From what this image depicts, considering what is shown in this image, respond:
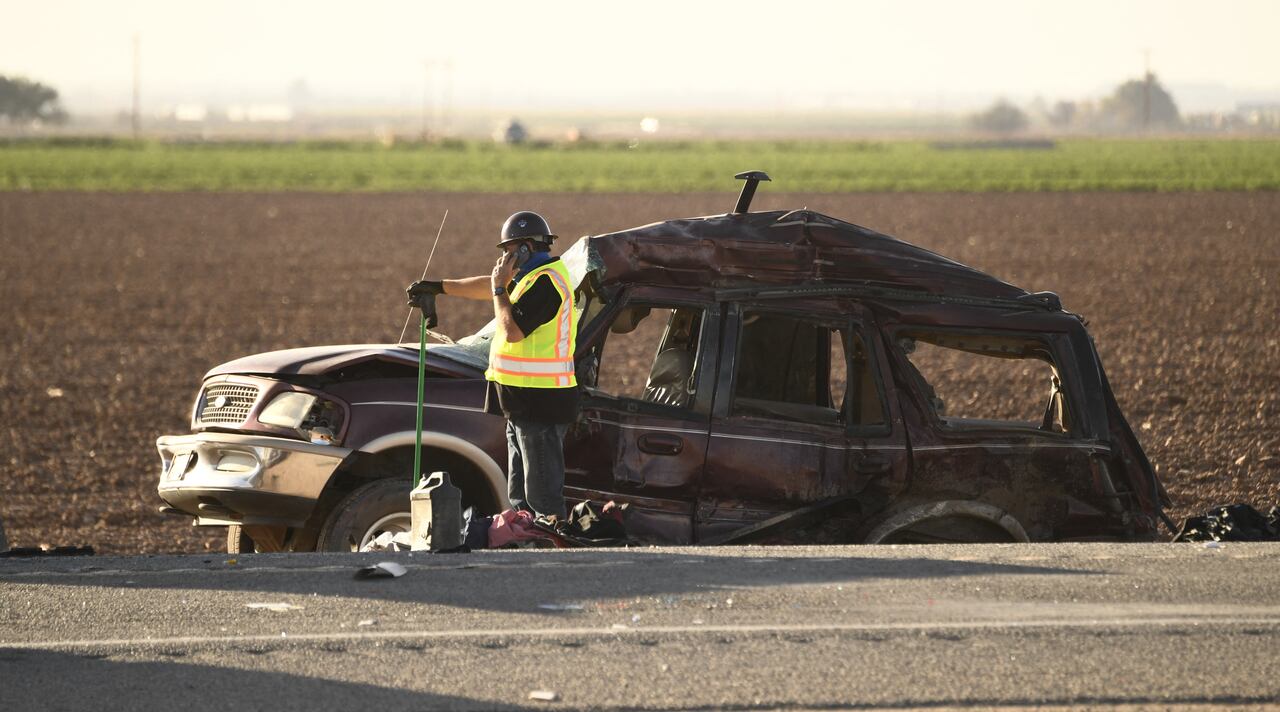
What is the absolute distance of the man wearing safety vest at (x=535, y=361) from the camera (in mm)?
8273

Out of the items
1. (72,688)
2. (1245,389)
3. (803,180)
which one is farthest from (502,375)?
(803,180)

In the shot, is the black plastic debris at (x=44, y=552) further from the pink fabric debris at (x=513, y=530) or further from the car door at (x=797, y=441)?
the car door at (x=797, y=441)

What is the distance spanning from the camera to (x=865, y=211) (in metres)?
48.6

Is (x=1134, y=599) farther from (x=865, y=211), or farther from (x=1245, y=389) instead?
(x=865, y=211)

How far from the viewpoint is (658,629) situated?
6.88 metres

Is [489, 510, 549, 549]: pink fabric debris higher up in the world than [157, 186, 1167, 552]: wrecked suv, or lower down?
lower down

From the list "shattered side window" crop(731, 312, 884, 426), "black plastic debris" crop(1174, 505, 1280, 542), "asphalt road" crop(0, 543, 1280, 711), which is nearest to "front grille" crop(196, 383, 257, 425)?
"asphalt road" crop(0, 543, 1280, 711)

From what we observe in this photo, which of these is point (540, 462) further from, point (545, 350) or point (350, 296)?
point (350, 296)

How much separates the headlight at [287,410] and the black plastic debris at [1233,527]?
15.6 ft

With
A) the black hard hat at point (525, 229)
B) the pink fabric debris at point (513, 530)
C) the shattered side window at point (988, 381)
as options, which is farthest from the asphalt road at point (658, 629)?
the black hard hat at point (525, 229)

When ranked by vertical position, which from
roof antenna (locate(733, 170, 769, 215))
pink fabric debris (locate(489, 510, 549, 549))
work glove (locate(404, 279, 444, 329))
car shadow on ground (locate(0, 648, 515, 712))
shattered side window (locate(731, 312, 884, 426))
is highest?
roof antenna (locate(733, 170, 769, 215))

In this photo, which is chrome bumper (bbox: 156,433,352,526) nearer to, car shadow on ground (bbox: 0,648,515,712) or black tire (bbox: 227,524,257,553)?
black tire (bbox: 227,524,257,553)

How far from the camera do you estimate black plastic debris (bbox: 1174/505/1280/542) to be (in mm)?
8977

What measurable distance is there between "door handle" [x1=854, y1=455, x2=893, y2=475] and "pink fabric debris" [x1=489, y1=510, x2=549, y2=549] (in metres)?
1.69
